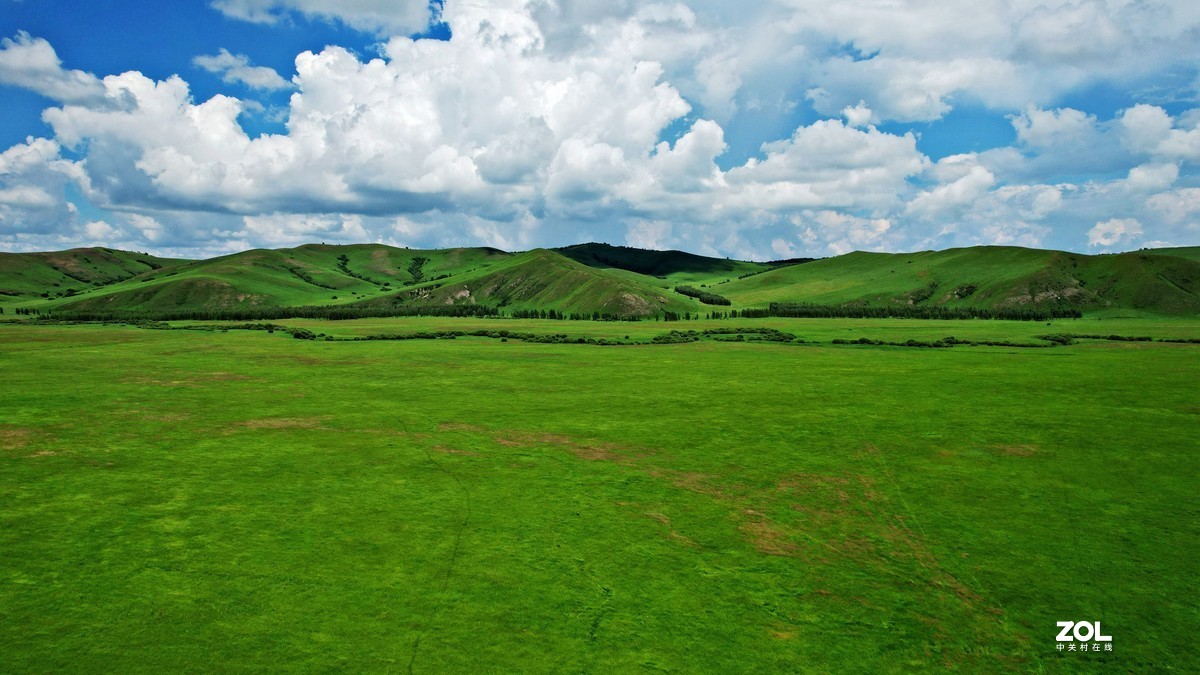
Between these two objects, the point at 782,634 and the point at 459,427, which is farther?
the point at 459,427

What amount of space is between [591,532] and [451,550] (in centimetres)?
547

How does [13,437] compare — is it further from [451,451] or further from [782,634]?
[782,634]

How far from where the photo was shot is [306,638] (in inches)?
703

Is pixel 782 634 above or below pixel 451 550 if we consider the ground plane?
below

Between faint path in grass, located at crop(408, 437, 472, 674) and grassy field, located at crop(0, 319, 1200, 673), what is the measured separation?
0.36 ft

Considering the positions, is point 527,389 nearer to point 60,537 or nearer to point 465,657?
point 60,537

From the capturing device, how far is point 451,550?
78.0ft

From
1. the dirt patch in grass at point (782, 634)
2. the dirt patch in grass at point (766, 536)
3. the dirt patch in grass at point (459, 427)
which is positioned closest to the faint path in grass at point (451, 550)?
the dirt patch in grass at point (459, 427)

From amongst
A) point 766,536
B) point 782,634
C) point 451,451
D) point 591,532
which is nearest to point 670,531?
point 591,532

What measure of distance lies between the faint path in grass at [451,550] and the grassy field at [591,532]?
0.11 m

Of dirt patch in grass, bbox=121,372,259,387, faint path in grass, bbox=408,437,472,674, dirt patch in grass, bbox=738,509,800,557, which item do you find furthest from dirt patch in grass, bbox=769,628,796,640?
dirt patch in grass, bbox=121,372,259,387

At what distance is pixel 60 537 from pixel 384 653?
14885 mm

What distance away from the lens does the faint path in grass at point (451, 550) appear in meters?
17.8

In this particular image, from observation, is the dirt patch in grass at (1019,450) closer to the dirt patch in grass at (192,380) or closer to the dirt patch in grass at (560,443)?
the dirt patch in grass at (560,443)
